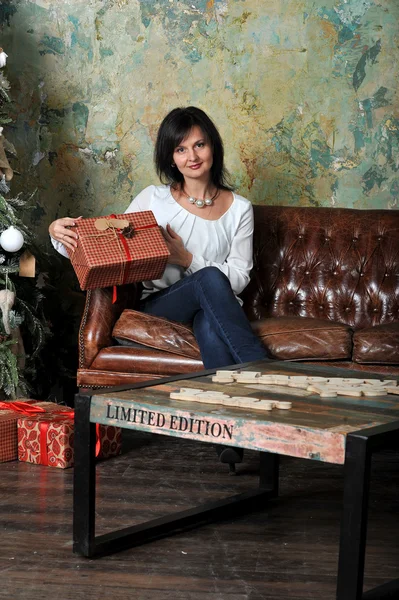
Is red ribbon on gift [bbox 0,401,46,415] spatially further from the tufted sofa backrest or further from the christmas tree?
the tufted sofa backrest

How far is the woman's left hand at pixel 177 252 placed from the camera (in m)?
3.70

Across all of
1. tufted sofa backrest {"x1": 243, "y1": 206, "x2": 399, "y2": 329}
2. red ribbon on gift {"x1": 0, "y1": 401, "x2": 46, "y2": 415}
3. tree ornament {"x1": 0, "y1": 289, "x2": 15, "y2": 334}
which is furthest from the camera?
tufted sofa backrest {"x1": 243, "y1": 206, "x2": 399, "y2": 329}

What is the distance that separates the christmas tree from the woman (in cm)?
30

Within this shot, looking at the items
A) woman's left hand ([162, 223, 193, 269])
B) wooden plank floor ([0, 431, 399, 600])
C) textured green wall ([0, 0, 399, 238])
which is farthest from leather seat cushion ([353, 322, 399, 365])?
textured green wall ([0, 0, 399, 238])

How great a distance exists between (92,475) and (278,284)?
2123 mm

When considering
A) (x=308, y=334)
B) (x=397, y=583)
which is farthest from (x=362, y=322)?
(x=397, y=583)

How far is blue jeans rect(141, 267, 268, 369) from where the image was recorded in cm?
321

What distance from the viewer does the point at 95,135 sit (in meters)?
4.73

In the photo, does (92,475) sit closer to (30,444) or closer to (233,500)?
(233,500)

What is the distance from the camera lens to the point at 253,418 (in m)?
1.87

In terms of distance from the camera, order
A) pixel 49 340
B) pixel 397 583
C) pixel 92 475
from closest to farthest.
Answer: pixel 397 583 → pixel 92 475 → pixel 49 340

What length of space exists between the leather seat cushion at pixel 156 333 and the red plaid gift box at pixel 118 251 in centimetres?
16

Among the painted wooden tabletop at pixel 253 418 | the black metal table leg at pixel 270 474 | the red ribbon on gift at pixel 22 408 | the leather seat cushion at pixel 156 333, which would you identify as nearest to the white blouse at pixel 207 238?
the leather seat cushion at pixel 156 333

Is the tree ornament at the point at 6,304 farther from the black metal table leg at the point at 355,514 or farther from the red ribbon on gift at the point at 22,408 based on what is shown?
the black metal table leg at the point at 355,514
